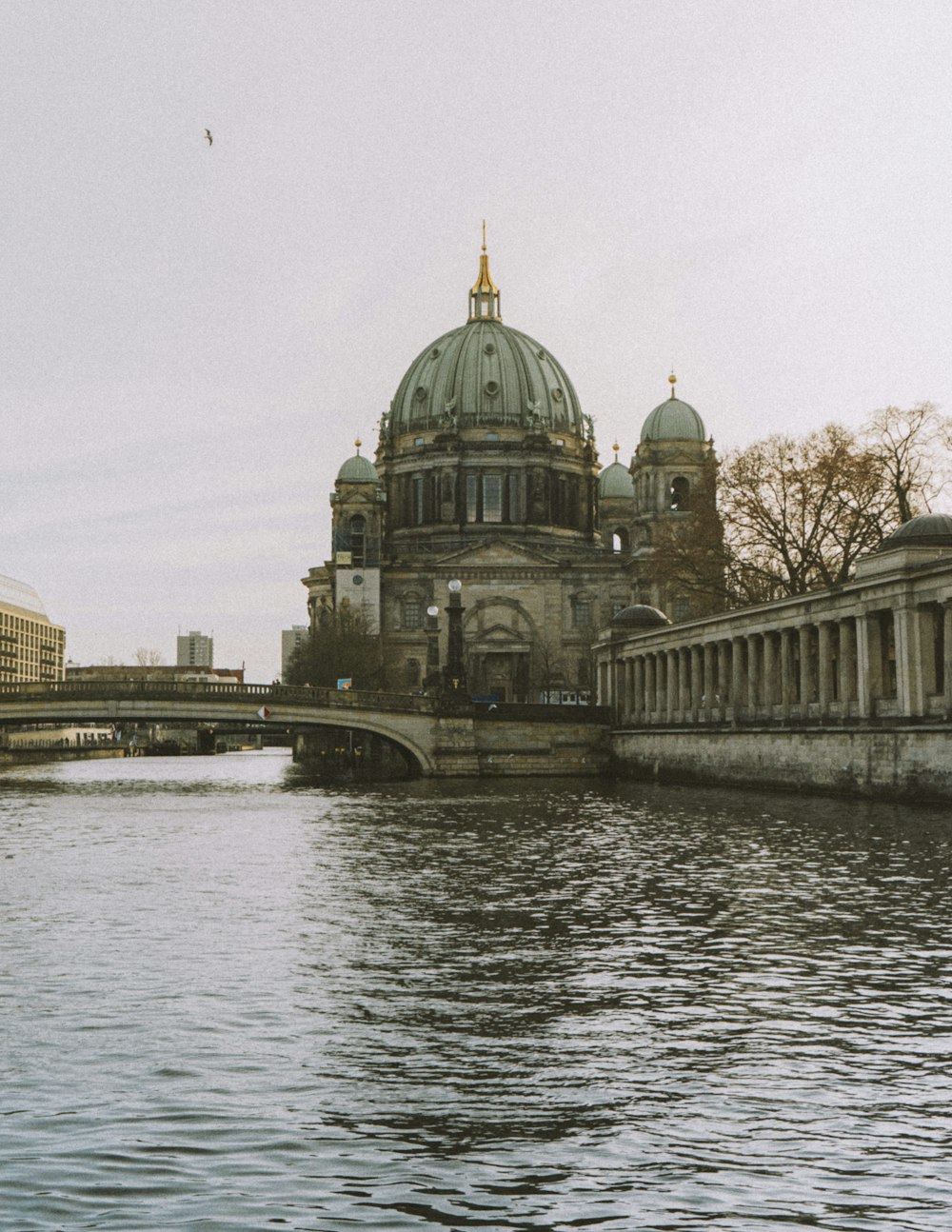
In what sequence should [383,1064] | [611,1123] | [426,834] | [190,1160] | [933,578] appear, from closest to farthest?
[190,1160], [611,1123], [383,1064], [426,834], [933,578]

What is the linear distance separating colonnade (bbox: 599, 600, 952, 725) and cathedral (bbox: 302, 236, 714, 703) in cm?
4359

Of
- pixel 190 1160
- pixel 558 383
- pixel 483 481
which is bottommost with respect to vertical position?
pixel 190 1160

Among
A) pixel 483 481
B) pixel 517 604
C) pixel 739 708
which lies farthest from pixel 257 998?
pixel 483 481

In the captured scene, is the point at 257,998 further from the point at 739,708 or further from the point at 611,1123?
the point at 739,708

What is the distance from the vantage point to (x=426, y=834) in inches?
1710

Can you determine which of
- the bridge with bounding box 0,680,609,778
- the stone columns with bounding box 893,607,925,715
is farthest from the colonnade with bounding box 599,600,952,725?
the bridge with bounding box 0,680,609,778

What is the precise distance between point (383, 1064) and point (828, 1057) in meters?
4.26

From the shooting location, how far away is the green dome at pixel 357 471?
15500 cm

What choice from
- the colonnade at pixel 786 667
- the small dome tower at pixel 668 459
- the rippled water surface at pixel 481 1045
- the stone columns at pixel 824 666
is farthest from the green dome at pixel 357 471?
the rippled water surface at pixel 481 1045

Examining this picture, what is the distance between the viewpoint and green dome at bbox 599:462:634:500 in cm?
17850

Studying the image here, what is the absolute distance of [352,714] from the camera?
278 feet

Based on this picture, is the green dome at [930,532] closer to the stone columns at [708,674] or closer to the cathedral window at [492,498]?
the stone columns at [708,674]

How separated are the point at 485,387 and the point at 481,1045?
144m

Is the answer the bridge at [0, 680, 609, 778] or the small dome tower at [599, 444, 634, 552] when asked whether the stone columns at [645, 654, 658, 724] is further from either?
the small dome tower at [599, 444, 634, 552]
